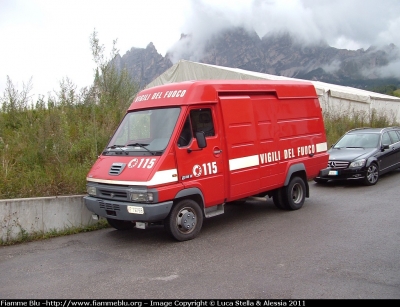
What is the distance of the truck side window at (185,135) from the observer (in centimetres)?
650

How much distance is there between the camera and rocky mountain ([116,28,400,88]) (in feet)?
151

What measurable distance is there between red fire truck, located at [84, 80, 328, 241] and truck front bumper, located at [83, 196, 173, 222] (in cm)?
2

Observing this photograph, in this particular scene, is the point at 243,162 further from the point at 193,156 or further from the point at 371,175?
the point at 371,175

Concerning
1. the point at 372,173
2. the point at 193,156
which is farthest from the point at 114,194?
the point at 372,173

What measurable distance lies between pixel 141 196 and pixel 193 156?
1.13 m

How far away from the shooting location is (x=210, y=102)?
6953 millimetres

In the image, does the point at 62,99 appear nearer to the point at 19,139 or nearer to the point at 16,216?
the point at 19,139

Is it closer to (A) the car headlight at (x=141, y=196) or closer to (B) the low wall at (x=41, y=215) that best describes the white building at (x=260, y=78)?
(B) the low wall at (x=41, y=215)

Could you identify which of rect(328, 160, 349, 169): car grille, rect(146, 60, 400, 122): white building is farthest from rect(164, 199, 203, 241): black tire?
rect(146, 60, 400, 122): white building

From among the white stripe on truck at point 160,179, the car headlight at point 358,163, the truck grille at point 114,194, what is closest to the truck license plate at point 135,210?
the truck grille at point 114,194

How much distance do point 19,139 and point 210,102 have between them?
507 centimetres

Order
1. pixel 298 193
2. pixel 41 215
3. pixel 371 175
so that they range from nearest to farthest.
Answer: pixel 41 215 → pixel 298 193 → pixel 371 175

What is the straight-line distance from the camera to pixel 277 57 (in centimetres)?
5650

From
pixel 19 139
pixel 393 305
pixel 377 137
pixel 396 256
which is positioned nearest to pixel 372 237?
pixel 396 256
